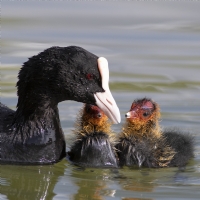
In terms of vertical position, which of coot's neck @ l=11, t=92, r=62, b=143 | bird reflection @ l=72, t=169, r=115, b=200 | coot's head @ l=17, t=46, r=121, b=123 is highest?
coot's head @ l=17, t=46, r=121, b=123

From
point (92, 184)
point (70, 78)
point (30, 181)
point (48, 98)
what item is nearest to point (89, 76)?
point (70, 78)

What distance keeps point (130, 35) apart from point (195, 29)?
0.88 metres

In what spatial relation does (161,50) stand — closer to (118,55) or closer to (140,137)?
(118,55)

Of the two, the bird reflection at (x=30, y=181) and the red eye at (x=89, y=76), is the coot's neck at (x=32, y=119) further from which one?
the red eye at (x=89, y=76)

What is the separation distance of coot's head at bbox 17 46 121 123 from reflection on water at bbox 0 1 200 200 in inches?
24.5

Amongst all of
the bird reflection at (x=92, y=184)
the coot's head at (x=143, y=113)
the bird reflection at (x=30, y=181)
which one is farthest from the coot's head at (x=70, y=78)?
the bird reflection at (x=30, y=181)

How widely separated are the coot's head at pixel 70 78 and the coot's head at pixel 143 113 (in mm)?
290

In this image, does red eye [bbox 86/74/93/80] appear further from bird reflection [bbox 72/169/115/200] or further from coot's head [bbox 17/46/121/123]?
bird reflection [bbox 72/169/115/200]

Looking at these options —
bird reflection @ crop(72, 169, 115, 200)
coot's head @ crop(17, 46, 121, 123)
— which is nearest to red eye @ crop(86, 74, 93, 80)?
coot's head @ crop(17, 46, 121, 123)

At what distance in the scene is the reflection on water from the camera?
750 centimetres

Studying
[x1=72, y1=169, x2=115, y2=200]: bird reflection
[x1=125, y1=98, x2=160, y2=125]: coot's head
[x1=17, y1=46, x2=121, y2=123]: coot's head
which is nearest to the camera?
[x1=72, y1=169, x2=115, y2=200]: bird reflection

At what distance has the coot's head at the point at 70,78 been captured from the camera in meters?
7.66

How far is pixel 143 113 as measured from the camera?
797 centimetres

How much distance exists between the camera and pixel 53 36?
11.4 meters
